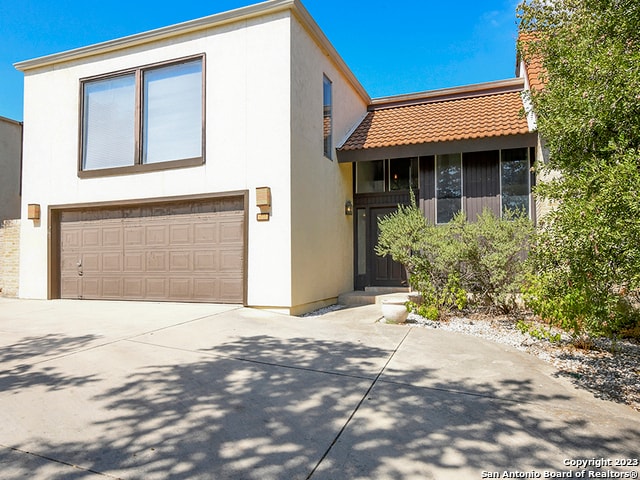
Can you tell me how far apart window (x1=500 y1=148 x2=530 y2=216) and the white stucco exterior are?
375 cm

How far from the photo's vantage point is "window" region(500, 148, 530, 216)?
27.9 feet

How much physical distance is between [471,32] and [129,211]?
10.2 m

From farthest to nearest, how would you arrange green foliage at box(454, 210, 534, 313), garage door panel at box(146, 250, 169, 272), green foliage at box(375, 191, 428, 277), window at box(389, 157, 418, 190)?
window at box(389, 157, 418, 190), garage door panel at box(146, 250, 169, 272), green foliage at box(375, 191, 428, 277), green foliage at box(454, 210, 534, 313)

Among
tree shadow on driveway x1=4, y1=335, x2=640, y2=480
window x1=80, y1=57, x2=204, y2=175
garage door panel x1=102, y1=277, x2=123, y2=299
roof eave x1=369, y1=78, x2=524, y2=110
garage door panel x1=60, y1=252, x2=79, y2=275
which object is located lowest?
tree shadow on driveway x1=4, y1=335, x2=640, y2=480

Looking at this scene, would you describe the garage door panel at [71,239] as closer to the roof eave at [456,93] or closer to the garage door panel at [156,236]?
the garage door panel at [156,236]

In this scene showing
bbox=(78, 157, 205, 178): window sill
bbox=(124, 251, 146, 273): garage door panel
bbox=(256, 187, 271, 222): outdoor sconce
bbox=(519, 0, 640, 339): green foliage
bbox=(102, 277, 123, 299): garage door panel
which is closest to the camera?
bbox=(519, 0, 640, 339): green foliage

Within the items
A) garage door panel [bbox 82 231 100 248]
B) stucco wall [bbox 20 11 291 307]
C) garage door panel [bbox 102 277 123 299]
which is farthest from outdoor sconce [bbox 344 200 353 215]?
garage door panel [bbox 82 231 100 248]

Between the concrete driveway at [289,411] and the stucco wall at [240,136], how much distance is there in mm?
2215

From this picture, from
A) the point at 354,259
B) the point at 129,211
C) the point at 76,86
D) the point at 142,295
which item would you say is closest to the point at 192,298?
the point at 142,295

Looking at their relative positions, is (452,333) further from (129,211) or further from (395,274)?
(129,211)

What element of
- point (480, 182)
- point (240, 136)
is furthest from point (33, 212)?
point (480, 182)

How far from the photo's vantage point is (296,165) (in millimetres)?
7301

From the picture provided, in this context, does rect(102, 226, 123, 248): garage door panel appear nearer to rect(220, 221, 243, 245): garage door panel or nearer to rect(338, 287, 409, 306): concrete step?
rect(220, 221, 243, 245): garage door panel

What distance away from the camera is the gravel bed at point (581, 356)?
3.75m
